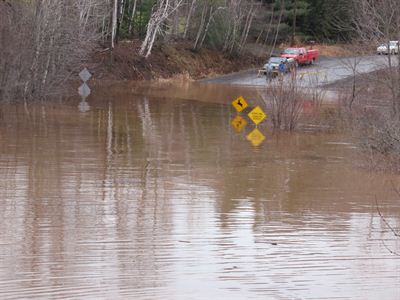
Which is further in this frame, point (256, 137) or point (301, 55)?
point (301, 55)

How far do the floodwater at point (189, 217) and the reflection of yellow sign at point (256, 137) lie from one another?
290mm

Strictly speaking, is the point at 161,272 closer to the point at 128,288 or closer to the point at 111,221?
the point at 128,288

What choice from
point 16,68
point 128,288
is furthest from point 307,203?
point 16,68

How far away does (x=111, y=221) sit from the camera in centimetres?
1627

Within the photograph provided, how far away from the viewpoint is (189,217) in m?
16.9

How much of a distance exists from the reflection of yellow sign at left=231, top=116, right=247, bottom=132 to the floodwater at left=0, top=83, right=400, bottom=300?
2.21 m

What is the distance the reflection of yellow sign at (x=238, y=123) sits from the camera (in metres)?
34.7

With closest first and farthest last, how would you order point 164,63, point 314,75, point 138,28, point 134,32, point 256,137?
point 256,137
point 314,75
point 164,63
point 134,32
point 138,28

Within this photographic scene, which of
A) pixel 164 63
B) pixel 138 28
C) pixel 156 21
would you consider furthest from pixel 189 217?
pixel 138 28

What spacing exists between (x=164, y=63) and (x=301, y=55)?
12.6 meters

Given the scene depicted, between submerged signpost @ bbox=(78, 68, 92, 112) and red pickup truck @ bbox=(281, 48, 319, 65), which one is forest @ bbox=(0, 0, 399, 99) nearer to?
submerged signpost @ bbox=(78, 68, 92, 112)

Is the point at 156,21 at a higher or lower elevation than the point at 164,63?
higher

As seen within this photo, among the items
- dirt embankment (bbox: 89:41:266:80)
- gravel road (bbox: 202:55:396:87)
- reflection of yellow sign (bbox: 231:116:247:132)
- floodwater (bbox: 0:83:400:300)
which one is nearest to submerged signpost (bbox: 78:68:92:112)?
reflection of yellow sign (bbox: 231:116:247:132)

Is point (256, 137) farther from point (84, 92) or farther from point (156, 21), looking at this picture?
point (156, 21)
